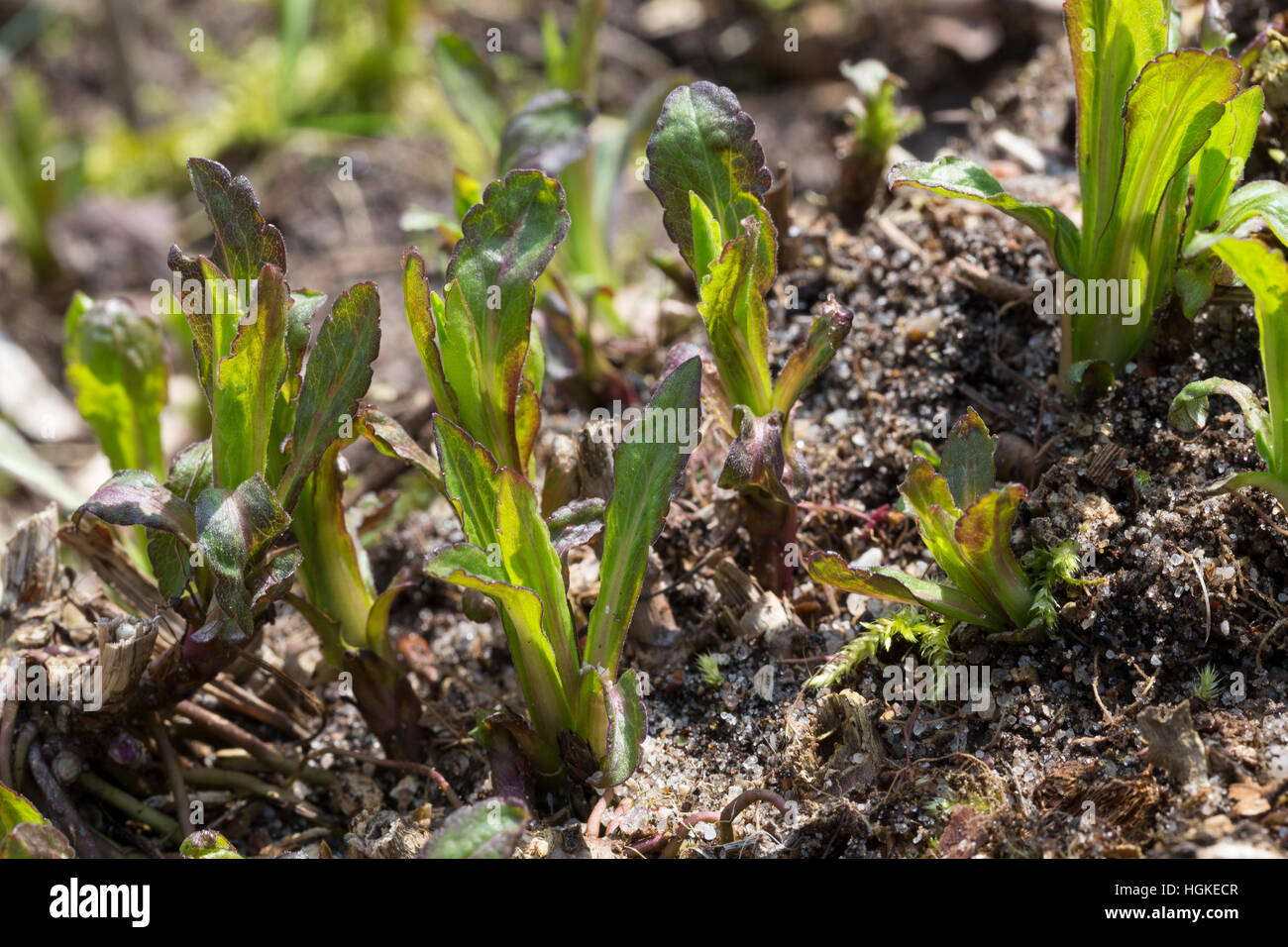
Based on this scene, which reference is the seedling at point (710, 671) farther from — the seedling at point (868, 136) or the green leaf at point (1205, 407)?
the seedling at point (868, 136)

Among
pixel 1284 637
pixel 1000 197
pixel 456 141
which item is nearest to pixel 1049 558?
pixel 1284 637

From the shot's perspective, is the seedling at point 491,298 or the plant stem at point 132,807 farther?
the plant stem at point 132,807

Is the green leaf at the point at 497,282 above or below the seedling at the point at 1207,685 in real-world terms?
above

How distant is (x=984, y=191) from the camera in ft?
5.38

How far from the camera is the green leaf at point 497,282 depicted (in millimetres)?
1651

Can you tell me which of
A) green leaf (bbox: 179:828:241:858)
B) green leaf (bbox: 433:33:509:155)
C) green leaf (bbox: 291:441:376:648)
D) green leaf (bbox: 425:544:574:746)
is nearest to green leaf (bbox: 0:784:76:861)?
green leaf (bbox: 179:828:241:858)

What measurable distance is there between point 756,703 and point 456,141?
303 cm

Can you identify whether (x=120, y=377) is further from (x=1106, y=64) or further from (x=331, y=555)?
(x=1106, y=64)

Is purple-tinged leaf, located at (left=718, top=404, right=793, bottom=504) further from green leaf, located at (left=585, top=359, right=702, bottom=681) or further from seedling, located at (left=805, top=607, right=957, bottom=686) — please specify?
seedling, located at (left=805, top=607, right=957, bottom=686)

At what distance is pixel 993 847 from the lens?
1.44 meters

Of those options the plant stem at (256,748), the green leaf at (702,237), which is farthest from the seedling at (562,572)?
the plant stem at (256,748)

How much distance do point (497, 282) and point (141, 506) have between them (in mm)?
612

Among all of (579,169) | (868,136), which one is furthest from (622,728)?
(579,169)

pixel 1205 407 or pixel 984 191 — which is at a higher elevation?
pixel 984 191
